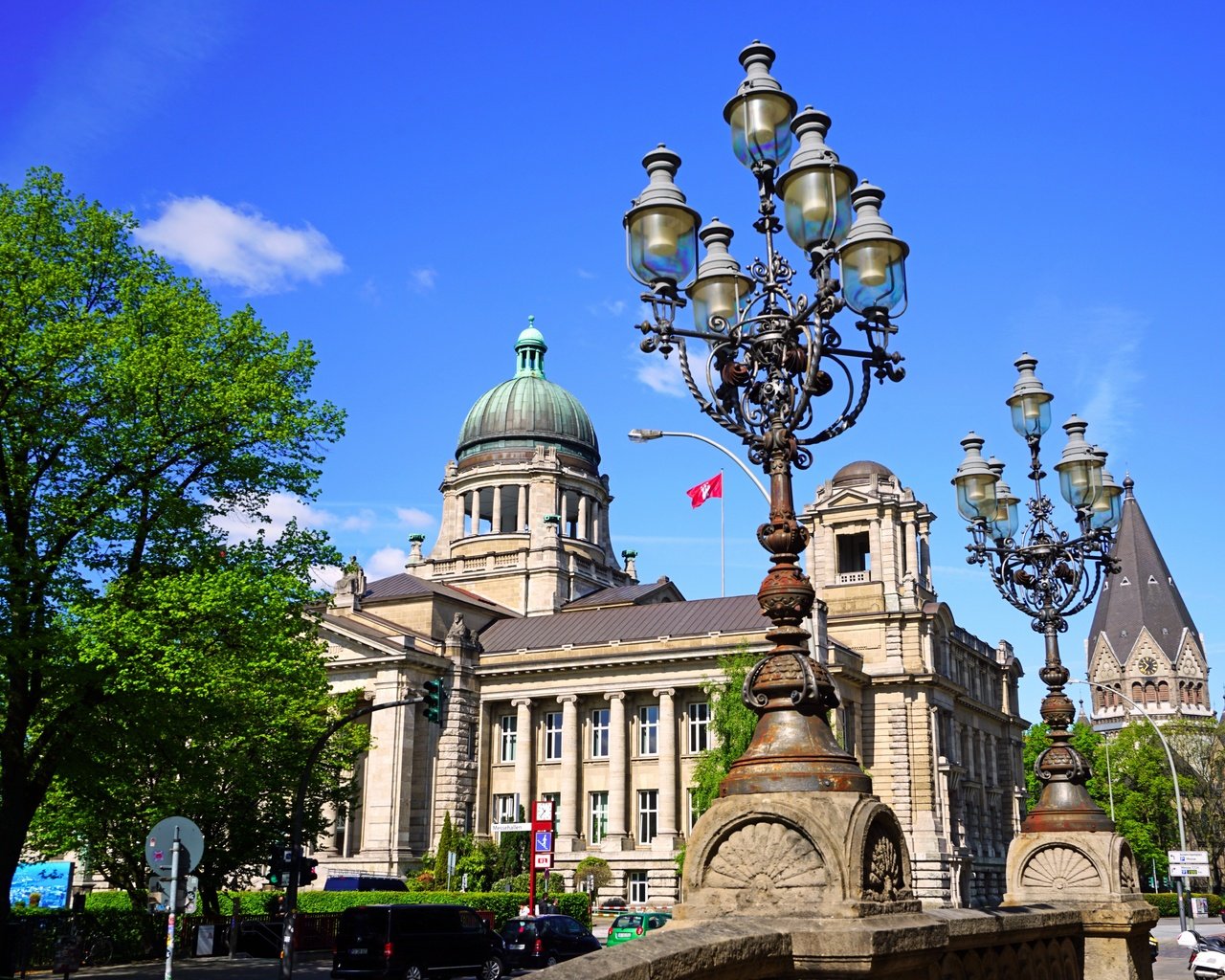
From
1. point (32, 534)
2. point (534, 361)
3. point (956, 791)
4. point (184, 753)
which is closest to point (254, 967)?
point (184, 753)

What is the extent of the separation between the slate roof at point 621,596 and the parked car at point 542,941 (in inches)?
1583

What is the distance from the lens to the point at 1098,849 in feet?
51.6

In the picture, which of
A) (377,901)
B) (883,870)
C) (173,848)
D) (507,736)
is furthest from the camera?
(507,736)

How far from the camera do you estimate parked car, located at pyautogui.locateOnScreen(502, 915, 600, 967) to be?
33.0m

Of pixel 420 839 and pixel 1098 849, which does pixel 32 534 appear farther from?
pixel 420 839

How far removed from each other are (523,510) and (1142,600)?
116303mm

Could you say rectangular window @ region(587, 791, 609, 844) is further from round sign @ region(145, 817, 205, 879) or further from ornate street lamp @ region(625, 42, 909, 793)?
ornate street lamp @ region(625, 42, 909, 793)

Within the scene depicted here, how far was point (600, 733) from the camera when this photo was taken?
63.1 metres

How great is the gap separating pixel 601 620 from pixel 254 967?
119 ft

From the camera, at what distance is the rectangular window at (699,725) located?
59812 mm

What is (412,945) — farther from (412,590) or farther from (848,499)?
(848,499)

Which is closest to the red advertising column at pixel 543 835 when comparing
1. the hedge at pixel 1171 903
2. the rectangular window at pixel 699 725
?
the rectangular window at pixel 699 725

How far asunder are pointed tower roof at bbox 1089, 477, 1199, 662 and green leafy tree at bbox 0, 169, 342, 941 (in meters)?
151

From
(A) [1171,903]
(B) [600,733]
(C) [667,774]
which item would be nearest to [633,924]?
(C) [667,774]
